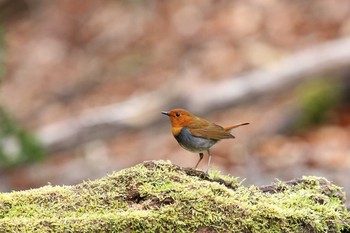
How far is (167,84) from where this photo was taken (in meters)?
14.5

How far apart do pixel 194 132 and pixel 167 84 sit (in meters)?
8.88

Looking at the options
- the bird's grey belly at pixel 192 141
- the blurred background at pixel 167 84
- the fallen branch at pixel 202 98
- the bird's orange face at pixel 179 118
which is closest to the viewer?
the bird's grey belly at pixel 192 141

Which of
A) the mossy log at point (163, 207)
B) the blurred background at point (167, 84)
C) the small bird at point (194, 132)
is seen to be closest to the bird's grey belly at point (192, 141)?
the small bird at point (194, 132)

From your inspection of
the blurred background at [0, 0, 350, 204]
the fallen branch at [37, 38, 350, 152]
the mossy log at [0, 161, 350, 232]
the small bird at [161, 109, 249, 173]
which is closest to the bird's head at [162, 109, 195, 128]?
the small bird at [161, 109, 249, 173]

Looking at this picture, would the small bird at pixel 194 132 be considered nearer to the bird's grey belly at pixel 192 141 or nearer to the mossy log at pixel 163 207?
the bird's grey belly at pixel 192 141

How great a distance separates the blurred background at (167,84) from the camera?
1115cm

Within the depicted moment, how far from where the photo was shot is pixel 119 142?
1320 cm

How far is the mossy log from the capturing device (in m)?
3.84

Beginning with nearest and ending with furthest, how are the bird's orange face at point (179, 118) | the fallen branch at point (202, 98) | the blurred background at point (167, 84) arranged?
1. the bird's orange face at point (179, 118)
2. the blurred background at point (167, 84)
3. the fallen branch at point (202, 98)

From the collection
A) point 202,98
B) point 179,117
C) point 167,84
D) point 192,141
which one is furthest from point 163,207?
point 167,84

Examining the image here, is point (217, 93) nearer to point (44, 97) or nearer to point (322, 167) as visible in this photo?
point (322, 167)

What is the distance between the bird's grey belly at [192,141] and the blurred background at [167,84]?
290 cm

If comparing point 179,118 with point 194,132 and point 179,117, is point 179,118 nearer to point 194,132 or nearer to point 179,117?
point 179,117

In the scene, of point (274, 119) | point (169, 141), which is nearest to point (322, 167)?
point (274, 119)
